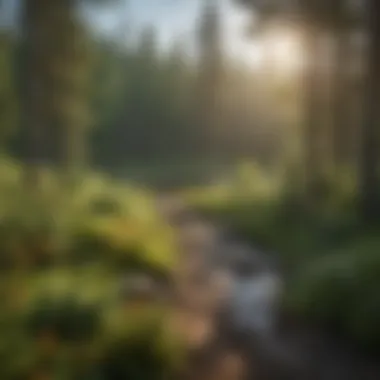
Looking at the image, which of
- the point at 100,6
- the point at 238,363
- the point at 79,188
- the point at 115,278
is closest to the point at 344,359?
the point at 238,363

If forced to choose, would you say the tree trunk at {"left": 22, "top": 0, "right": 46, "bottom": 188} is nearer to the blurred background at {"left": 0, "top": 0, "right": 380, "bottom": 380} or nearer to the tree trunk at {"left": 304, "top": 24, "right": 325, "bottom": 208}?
the blurred background at {"left": 0, "top": 0, "right": 380, "bottom": 380}

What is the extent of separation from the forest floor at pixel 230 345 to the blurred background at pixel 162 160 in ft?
0.09

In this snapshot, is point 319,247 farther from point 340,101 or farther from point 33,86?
point 33,86

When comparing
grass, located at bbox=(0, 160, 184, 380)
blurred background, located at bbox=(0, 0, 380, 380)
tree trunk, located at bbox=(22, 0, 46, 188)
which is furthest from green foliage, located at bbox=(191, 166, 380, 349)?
tree trunk, located at bbox=(22, 0, 46, 188)

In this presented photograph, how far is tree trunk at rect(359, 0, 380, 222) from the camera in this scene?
153 cm

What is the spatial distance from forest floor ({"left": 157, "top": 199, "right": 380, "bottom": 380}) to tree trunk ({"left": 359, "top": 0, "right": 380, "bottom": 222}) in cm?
26

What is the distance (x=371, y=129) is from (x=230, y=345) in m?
0.49

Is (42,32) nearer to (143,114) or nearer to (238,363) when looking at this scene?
(143,114)

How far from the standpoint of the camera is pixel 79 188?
1496 mm

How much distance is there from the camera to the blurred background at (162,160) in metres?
1.47

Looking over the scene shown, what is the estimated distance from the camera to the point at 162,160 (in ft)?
4.99

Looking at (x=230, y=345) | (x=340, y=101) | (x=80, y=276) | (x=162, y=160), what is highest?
(x=340, y=101)

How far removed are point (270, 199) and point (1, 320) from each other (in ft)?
1.78

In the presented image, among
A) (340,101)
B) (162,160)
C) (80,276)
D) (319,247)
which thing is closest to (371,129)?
(340,101)
